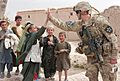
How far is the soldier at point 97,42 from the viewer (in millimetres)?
4906

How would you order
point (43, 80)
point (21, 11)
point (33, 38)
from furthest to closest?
point (21, 11) → point (43, 80) → point (33, 38)

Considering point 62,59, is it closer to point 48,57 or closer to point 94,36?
point 48,57

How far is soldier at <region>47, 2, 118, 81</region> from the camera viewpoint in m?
4.91

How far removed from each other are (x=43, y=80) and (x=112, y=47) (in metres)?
2.25

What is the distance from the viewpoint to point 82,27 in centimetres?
506

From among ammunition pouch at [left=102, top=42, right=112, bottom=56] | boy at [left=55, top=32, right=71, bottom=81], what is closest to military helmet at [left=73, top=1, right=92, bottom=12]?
ammunition pouch at [left=102, top=42, right=112, bottom=56]

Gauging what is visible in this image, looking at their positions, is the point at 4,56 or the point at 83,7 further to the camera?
the point at 4,56

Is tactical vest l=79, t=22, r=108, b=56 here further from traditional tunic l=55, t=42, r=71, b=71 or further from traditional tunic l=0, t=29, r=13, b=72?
traditional tunic l=0, t=29, r=13, b=72

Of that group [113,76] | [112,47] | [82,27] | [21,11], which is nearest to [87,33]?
[82,27]

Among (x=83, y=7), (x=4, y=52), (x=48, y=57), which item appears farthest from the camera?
(x=4, y=52)

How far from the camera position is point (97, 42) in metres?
4.99

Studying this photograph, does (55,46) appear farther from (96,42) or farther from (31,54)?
(96,42)

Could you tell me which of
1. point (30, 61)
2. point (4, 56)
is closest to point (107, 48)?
point (30, 61)

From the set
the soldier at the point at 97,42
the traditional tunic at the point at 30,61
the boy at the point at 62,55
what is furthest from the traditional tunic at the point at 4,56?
the soldier at the point at 97,42
